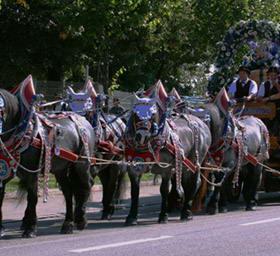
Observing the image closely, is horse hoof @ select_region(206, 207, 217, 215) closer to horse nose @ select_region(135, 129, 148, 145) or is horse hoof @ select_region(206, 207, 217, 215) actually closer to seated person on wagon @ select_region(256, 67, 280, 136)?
horse nose @ select_region(135, 129, 148, 145)

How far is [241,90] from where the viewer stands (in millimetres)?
13641

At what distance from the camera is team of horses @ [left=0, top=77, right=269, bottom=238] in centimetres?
897

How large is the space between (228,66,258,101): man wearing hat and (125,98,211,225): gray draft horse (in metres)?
2.36

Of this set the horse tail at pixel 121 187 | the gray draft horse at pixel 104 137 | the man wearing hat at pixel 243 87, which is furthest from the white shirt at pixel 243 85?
the horse tail at pixel 121 187

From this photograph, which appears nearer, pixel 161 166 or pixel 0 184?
pixel 0 184

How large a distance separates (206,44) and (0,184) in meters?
21.5

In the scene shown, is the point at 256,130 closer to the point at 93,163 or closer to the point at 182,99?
the point at 182,99

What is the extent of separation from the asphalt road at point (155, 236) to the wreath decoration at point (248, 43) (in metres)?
3.72

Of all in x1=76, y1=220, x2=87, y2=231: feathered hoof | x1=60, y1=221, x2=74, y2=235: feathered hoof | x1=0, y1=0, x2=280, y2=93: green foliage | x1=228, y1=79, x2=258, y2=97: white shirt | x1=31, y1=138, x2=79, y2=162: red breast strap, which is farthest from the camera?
x1=0, y1=0, x2=280, y2=93: green foliage

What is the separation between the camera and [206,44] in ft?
95.9

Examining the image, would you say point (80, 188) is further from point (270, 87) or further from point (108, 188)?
point (270, 87)

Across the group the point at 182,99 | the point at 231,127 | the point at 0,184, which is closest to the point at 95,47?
the point at 182,99

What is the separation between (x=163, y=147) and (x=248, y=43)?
5.34 m

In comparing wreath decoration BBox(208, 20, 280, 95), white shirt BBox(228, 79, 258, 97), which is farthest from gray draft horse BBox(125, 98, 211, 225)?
wreath decoration BBox(208, 20, 280, 95)
